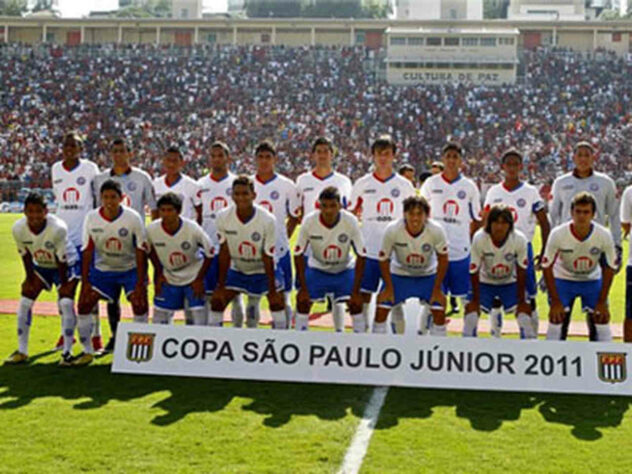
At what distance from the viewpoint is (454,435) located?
17.9ft

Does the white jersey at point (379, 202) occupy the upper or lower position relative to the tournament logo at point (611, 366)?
upper

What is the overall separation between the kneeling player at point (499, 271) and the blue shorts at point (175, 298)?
2327 mm

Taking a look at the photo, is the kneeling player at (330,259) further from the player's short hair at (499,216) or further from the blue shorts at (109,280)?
the blue shorts at (109,280)

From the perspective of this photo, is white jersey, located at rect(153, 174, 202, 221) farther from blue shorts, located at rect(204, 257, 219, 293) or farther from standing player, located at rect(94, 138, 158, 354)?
blue shorts, located at rect(204, 257, 219, 293)

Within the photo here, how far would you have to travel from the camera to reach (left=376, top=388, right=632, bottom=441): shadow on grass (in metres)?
5.74

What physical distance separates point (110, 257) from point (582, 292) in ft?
13.3

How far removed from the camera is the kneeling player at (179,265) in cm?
741

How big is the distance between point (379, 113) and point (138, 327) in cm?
3587

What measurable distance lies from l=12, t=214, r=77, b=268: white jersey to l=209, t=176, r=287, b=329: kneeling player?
1399 millimetres

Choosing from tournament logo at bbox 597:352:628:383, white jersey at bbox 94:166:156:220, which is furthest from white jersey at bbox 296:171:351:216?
tournament logo at bbox 597:352:628:383

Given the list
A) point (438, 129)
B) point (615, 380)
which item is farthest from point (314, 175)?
point (438, 129)

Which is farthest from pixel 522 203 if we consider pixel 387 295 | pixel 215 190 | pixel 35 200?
pixel 35 200

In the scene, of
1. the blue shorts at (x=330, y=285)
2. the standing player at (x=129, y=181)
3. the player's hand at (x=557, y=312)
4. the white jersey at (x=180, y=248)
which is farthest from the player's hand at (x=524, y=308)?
the standing player at (x=129, y=181)

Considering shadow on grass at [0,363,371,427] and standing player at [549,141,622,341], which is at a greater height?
standing player at [549,141,622,341]
